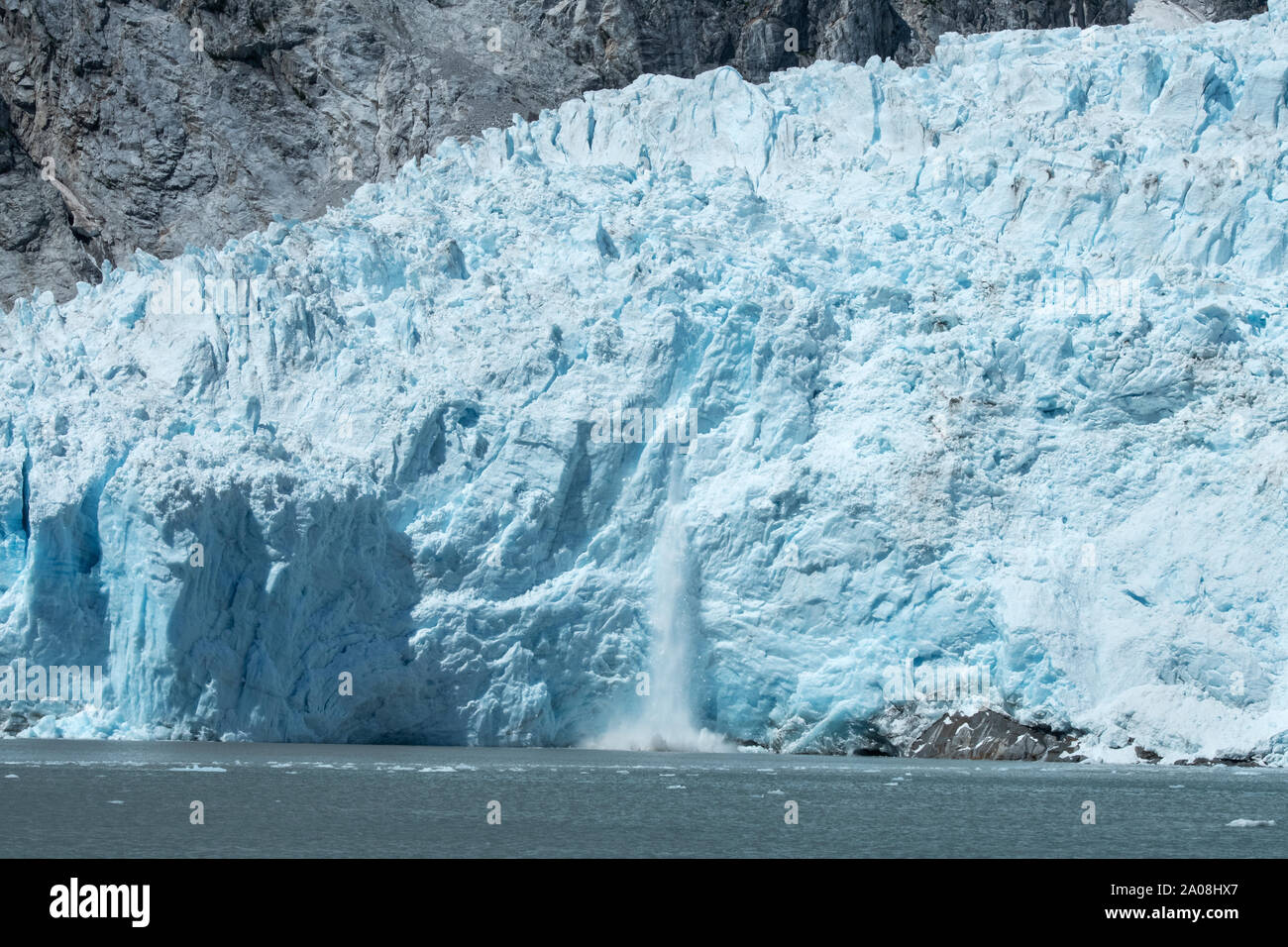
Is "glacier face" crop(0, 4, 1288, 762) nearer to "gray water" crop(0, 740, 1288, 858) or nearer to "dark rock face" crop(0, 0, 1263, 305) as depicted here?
"gray water" crop(0, 740, 1288, 858)

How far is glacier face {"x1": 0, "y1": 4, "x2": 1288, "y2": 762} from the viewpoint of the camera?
20578 mm

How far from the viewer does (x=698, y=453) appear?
22734 millimetres

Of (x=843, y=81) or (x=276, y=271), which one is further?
(x=843, y=81)

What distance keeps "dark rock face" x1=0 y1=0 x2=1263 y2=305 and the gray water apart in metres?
12.0

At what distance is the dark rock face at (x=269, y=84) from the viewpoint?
3009 cm

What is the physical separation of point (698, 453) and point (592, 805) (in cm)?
772

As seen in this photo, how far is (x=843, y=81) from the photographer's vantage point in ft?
88.0

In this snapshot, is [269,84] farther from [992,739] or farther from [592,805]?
[592,805]

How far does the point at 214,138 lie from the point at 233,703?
13263mm
